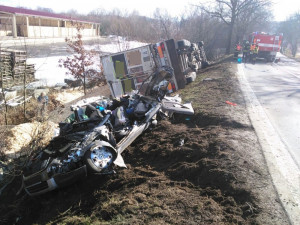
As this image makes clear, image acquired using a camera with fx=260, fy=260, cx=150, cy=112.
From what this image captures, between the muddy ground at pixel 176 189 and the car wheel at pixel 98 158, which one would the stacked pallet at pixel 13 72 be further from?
the car wheel at pixel 98 158

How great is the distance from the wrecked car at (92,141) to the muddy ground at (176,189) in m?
0.32

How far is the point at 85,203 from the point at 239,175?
2.38m

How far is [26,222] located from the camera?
13.9 ft

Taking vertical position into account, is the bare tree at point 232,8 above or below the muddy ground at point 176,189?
above

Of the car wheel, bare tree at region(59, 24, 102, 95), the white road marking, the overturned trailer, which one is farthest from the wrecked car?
bare tree at region(59, 24, 102, 95)

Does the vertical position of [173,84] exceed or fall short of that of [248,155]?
it exceeds it

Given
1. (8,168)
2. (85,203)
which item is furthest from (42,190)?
(8,168)

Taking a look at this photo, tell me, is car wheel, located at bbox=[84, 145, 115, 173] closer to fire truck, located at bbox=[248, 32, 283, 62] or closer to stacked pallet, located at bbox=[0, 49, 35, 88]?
stacked pallet, located at bbox=[0, 49, 35, 88]

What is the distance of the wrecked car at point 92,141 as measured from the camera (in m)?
4.33

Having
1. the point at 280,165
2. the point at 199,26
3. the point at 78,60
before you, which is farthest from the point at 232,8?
the point at 280,165

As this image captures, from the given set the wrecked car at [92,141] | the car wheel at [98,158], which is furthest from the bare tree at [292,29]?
the car wheel at [98,158]

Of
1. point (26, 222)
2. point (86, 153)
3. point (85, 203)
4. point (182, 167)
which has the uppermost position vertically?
point (86, 153)

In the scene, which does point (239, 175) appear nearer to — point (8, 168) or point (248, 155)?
point (248, 155)

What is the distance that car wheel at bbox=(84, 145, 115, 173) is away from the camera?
440 cm
